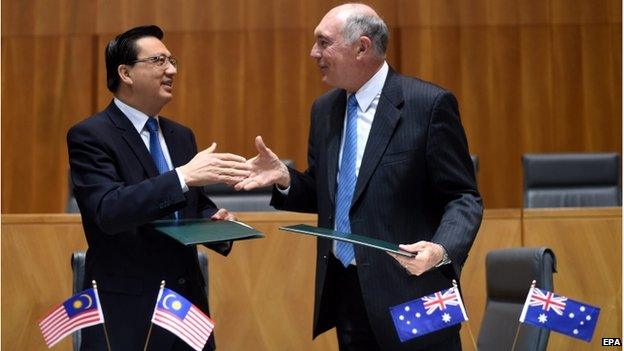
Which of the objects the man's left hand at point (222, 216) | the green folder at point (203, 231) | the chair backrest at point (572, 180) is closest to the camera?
the green folder at point (203, 231)

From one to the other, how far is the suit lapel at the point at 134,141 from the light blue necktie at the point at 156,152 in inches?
1.4

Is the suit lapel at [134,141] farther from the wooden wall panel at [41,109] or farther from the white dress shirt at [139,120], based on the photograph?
the wooden wall panel at [41,109]

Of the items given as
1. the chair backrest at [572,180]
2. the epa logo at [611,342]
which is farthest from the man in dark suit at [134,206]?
the chair backrest at [572,180]

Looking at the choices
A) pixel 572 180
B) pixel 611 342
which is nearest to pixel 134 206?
pixel 611 342

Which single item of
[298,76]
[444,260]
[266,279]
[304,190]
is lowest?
[266,279]

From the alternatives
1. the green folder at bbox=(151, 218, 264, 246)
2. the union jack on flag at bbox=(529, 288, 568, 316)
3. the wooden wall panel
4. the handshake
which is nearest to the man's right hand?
the handshake

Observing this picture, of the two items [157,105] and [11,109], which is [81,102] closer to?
[11,109]

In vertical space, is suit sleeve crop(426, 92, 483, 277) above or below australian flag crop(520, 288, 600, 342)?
above

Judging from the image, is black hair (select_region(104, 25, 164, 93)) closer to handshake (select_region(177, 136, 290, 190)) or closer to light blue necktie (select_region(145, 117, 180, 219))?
light blue necktie (select_region(145, 117, 180, 219))

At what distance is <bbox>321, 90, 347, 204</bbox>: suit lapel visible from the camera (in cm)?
258

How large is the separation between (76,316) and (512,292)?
56.6 inches

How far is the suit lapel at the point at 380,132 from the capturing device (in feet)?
8.20

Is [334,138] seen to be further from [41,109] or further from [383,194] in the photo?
[41,109]

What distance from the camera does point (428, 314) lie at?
2350 mm
